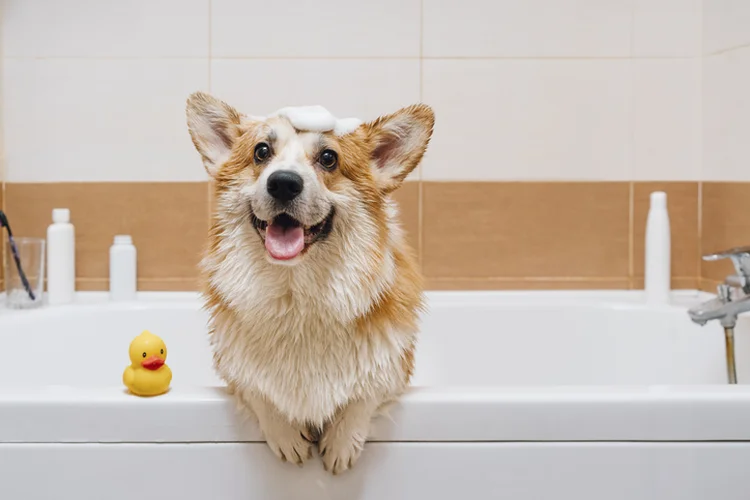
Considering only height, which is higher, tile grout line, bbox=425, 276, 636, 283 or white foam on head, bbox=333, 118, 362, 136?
white foam on head, bbox=333, 118, 362, 136

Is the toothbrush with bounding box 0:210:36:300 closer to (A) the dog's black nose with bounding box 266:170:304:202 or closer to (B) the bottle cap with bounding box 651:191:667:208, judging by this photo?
(A) the dog's black nose with bounding box 266:170:304:202

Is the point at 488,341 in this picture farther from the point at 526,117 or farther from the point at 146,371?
the point at 146,371

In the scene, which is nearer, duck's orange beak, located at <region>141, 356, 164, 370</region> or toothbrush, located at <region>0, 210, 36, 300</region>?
duck's orange beak, located at <region>141, 356, 164, 370</region>

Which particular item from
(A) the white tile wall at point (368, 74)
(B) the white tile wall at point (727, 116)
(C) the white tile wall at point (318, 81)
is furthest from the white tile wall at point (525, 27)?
(B) the white tile wall at point (727, 116)

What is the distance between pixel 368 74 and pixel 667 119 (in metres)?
0.85

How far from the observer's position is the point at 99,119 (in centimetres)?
188

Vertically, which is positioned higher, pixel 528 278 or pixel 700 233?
pixel 700 233

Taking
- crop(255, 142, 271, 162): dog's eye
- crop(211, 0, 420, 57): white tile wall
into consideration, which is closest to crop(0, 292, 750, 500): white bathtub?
crop(255, 142, 271, 162): dog's eye

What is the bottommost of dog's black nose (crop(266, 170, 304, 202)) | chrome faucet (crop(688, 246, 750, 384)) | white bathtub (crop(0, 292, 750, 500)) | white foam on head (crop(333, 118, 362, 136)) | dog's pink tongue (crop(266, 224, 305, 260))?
white bathtub (crop(0, 292, 750, 500))

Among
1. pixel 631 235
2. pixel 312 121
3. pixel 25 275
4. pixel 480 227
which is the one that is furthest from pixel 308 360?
pixel 631 235

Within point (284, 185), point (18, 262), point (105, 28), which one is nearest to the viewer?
point (284, 185)

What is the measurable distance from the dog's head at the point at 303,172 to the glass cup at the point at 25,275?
3.36 ft

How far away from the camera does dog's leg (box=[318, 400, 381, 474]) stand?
91 centimetres

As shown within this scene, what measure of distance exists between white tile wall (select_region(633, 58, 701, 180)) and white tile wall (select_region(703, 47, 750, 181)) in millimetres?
31
